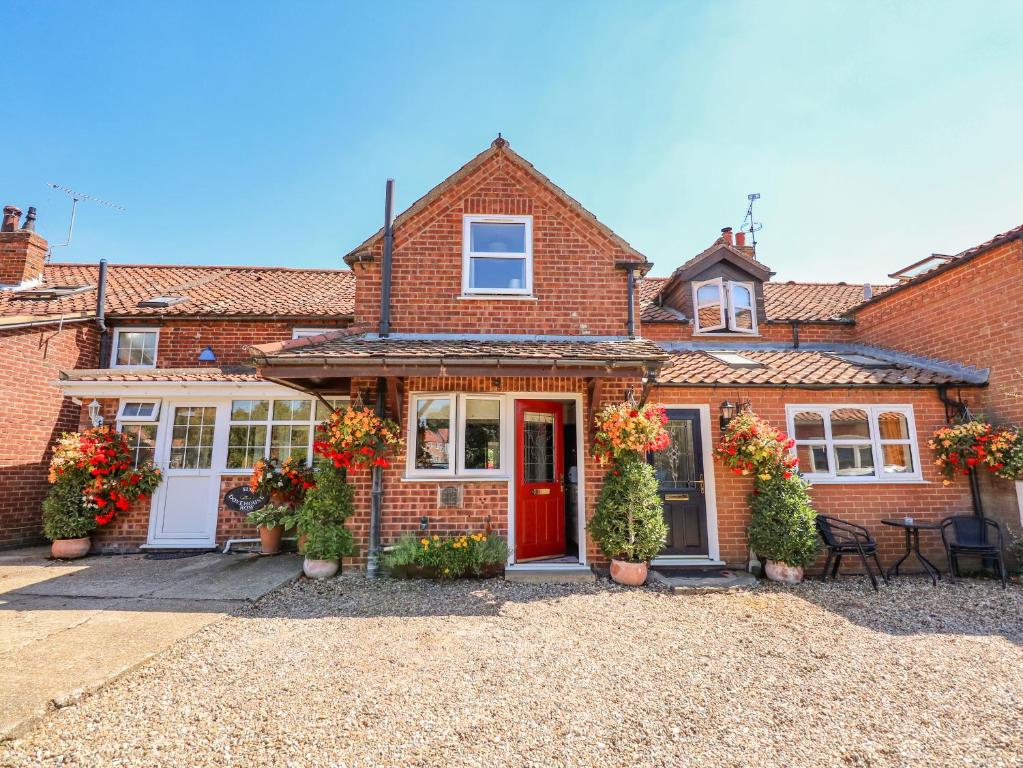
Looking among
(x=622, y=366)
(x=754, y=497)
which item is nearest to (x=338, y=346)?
(x=622, y=366)

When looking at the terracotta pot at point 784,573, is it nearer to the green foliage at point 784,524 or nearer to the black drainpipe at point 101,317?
the green foliage at point 784,524

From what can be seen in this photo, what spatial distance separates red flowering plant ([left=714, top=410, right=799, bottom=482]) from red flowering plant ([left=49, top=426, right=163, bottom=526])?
1048 centimetres

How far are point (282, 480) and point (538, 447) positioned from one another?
4.73 metres

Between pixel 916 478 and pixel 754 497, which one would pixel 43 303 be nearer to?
pixel 754 497

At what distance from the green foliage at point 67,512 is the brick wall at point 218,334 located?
10.1 feet

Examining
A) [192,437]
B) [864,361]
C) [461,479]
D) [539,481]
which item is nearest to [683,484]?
[539,481]

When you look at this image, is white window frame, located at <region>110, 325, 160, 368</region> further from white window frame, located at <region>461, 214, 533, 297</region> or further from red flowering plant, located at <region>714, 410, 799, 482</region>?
red flowering plant, located at <region>714, 410, 799, 482</region>

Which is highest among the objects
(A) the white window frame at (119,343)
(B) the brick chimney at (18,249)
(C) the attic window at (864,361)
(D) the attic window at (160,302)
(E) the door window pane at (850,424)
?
(B) the brick chimney at (18,249)

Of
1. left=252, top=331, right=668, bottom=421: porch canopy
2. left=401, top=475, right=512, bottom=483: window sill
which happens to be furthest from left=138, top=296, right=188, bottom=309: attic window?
left=401, top=475, right=512, bottom=483: window sill

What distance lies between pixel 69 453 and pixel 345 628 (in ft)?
23.1

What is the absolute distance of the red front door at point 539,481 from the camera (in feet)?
24.7

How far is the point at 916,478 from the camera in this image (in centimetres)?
805

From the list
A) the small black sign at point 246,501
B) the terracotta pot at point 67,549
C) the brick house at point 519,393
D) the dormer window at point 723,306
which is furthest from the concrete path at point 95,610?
the dormer window at point 723,306

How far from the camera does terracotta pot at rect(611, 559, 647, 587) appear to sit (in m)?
6.77
